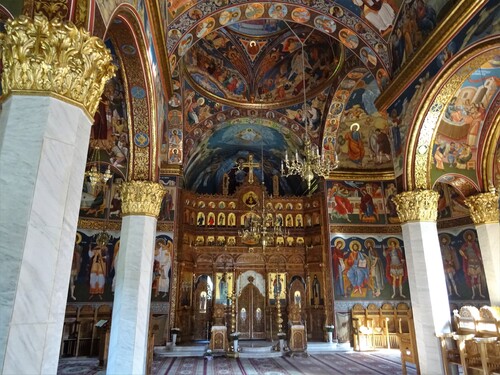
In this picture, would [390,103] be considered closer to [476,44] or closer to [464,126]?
[464,126]

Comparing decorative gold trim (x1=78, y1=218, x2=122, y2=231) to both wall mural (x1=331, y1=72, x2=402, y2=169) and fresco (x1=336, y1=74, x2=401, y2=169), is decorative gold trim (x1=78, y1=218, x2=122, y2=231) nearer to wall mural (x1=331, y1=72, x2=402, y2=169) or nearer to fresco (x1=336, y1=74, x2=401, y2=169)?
fresco (x1=336, y1=74, x2=401, y2=169)

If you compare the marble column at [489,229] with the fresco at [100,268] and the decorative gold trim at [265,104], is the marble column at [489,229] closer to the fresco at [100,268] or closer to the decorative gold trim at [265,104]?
the decorative gold trim at [265,104]

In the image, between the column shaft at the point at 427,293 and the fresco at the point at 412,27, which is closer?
the column shaft at the point at 427,293

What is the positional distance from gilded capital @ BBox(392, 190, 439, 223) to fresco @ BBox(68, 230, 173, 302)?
8.25 m

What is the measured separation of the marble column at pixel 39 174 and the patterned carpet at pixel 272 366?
21.9ft

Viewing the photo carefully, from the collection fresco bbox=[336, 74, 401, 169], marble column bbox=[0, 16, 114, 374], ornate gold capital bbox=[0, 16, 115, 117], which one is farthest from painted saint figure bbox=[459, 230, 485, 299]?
ornate gold capital bbox=[0, 16, 115, 117]

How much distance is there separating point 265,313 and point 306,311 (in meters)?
1.80

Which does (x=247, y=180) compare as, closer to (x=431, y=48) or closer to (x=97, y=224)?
(x=97, y=224)

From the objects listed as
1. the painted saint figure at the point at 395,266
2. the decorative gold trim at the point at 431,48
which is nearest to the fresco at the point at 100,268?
the painted saint figure at the point at 395,266

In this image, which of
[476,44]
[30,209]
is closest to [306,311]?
[476,44]

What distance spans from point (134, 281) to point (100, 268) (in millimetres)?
6437

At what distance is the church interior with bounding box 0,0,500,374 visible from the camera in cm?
362

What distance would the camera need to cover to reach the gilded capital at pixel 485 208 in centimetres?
969

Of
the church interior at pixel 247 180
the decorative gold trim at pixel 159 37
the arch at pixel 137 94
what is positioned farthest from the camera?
the decorative gold trim at pixel 159 37
